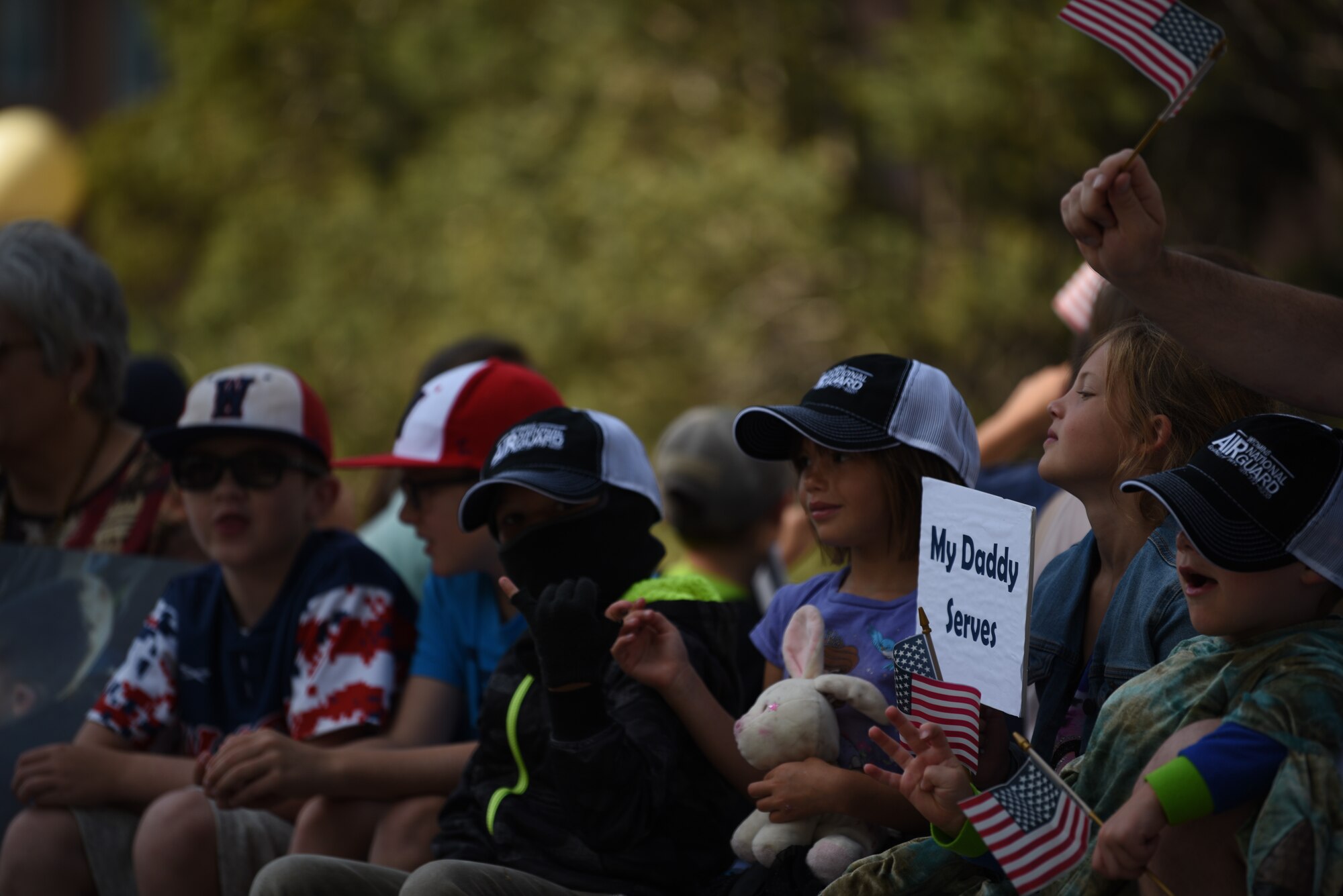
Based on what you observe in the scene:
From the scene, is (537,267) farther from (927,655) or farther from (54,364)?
(927,655)

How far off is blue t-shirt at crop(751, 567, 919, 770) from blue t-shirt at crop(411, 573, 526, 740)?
812mm

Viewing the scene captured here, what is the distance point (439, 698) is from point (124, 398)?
2162mm

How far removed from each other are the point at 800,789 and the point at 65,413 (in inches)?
107

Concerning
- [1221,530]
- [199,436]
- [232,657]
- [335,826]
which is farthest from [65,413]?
[1221,530]

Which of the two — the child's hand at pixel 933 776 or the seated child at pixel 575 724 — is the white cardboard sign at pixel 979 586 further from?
the seated child at pixel 575 724

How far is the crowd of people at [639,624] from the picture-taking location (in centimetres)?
205

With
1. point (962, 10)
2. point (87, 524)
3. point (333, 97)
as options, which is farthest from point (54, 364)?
point (333, 97)

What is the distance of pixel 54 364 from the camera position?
163 inches

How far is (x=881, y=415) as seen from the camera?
2.78 metres

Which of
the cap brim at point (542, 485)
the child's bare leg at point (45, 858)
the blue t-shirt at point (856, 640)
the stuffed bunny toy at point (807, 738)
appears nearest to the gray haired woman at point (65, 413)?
the child's bare leg at point (45, 858)

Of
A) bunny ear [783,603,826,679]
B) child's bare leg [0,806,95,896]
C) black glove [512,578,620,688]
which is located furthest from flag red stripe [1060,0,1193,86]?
child's bare leg [0,806,95,896]

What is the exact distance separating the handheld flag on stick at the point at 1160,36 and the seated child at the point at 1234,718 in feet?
2.09

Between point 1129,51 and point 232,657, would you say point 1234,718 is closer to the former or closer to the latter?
point 1129,51

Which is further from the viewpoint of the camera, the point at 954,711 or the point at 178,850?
the point at 178,850
